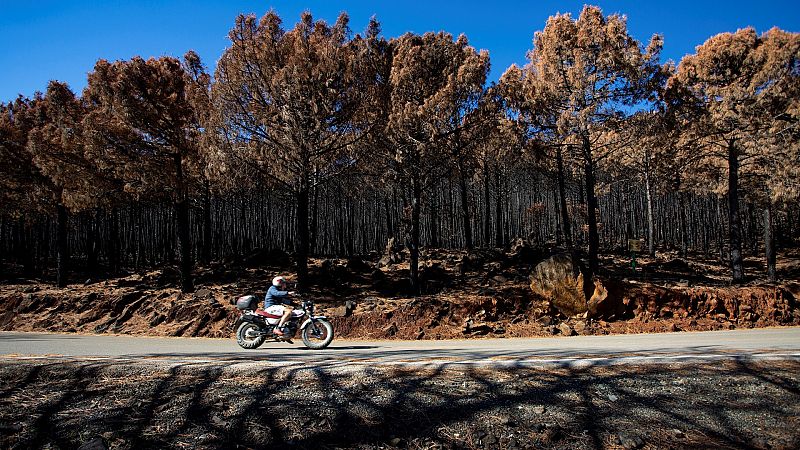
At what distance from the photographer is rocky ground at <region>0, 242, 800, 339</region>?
13.9 m

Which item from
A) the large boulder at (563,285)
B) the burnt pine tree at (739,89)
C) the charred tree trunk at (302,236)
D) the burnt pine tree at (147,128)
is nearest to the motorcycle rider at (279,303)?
the charred tree trunk at (302,236)

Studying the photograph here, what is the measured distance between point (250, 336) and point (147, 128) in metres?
12.8

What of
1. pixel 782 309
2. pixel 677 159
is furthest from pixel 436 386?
pixel 677 159

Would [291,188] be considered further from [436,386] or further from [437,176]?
[436,386]

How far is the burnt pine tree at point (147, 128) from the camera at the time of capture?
18.3 m

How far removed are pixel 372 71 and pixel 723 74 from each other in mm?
14637

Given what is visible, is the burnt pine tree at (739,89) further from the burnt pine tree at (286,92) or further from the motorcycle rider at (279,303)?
the motorcycle rider at (279,303)

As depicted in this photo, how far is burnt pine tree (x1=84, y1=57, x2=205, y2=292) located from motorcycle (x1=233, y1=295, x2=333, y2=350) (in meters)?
9.83

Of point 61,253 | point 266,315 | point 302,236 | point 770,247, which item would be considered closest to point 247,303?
point 266,315

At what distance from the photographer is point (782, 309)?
48.8 ft

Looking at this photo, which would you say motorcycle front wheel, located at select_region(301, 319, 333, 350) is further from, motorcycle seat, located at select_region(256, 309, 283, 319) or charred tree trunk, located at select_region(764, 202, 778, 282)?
charred tree trunk, located at select_region(764, 202, 778, 282)

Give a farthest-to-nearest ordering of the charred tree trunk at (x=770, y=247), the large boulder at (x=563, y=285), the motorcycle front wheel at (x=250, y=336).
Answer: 1. the charred tree trunk at (x=770, y=247)
2. the large boulder at (x=563, y=285)
3. the motorcycle front wheel at (x=250, y=336)

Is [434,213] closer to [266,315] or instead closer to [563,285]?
[563,285]

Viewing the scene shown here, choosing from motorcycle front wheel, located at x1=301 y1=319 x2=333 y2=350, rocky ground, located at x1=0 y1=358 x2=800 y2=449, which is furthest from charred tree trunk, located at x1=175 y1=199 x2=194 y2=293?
rocky ground, located at x1=0 y1=358 x2=800 y2=449
